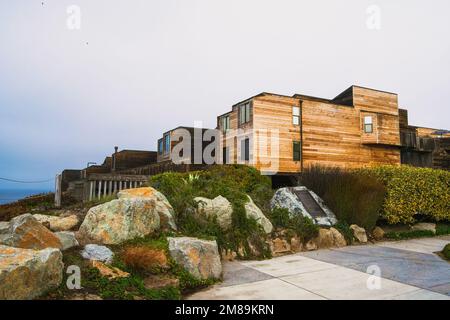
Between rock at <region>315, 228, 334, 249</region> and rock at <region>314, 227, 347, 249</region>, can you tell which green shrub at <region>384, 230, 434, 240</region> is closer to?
rock at <region>314, 227, 347, 249</region>

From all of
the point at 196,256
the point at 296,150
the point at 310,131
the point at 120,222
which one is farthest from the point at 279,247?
the point at 310,131

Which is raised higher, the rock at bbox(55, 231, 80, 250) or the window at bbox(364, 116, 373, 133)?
the window at bbox(364, 116, 373, 133)

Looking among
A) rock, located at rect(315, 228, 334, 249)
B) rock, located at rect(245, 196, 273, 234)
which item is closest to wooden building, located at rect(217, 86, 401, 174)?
rock, located at rect(315, 228, 334, 249)

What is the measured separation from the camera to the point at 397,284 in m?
4.96

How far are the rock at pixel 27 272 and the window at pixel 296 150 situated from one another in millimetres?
20556

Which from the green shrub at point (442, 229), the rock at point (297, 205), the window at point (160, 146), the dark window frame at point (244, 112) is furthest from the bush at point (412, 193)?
the window at point (160, 146)

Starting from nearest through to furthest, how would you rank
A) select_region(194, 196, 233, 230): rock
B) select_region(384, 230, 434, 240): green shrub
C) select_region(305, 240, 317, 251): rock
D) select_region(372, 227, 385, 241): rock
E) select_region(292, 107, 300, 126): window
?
select_region(194, 196, 233, 230): rock
select_region(305, 240, 317, 251): rock
select_region(372, 227, 385, 241): rock
select_region(384, 230, 434, 240): green shrub
select_region(292, 107, 300, 126): window

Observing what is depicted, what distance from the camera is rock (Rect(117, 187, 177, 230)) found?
6.74m

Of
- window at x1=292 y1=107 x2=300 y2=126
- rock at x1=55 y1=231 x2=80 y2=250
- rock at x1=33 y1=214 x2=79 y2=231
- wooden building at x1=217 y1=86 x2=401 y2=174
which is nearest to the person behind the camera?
rock at x1=55 y1=231 x2=80 y2=250

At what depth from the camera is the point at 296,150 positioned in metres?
23.2

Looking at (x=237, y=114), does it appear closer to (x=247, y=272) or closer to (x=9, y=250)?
(x=247, y=272)

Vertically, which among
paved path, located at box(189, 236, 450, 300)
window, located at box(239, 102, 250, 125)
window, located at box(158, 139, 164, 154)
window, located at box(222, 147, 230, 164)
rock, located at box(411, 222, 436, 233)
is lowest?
paved path, located at box(189, 236, 450, 300)

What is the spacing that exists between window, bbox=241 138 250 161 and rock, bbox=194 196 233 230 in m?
14.2
